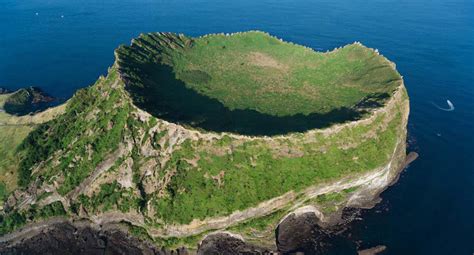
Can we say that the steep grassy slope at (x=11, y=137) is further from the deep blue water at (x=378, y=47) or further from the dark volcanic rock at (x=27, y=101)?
the deep blue water at (x=378, y=47)

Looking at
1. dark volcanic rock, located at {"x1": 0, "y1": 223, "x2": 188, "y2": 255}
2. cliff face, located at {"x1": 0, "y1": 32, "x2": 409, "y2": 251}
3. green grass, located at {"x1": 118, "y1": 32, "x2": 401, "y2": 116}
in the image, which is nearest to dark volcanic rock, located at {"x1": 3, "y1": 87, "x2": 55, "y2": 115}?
cliff face, located at {"x1": 0, "y1": 32, "x2": 409, "y2": 251}

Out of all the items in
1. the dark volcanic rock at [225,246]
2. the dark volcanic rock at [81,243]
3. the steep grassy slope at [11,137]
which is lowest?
the dark volcanic rock at [81,243]

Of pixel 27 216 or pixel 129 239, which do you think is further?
pixel 27 216

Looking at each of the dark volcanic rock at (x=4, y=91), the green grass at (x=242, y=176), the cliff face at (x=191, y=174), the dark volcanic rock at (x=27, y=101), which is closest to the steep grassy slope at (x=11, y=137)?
the cliff face at (x=191, y=174)

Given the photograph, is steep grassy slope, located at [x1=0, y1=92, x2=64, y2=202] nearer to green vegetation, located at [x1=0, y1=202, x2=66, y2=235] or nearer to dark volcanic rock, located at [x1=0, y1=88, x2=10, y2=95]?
green vegetation, located at [x1=0, y1=202, x2=66, y2=235]

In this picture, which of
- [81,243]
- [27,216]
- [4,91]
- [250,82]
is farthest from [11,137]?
[250,82]

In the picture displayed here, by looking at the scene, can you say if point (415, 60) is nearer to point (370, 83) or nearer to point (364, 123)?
point (370, 83)

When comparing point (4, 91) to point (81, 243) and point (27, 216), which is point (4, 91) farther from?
point (81, 243)
